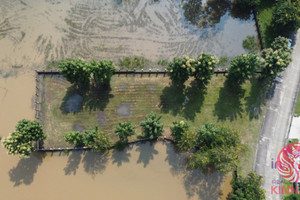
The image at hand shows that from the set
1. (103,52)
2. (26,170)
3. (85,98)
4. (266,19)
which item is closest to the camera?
(26,170)

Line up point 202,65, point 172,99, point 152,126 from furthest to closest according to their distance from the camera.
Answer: point 172,99, point 152,126, point 202,65

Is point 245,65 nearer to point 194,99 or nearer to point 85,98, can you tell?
point 194,99

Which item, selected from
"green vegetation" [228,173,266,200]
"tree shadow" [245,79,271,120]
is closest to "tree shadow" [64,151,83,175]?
"green vegetation" [228,173,266,200]

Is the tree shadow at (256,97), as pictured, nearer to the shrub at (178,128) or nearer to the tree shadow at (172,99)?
the tree shadow at (172,99)

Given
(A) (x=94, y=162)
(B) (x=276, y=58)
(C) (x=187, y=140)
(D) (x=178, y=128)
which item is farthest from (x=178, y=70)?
(A) (x=94, y=162)

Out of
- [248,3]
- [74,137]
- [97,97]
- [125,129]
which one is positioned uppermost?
[248,3]

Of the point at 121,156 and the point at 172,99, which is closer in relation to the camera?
the point at 121,156
